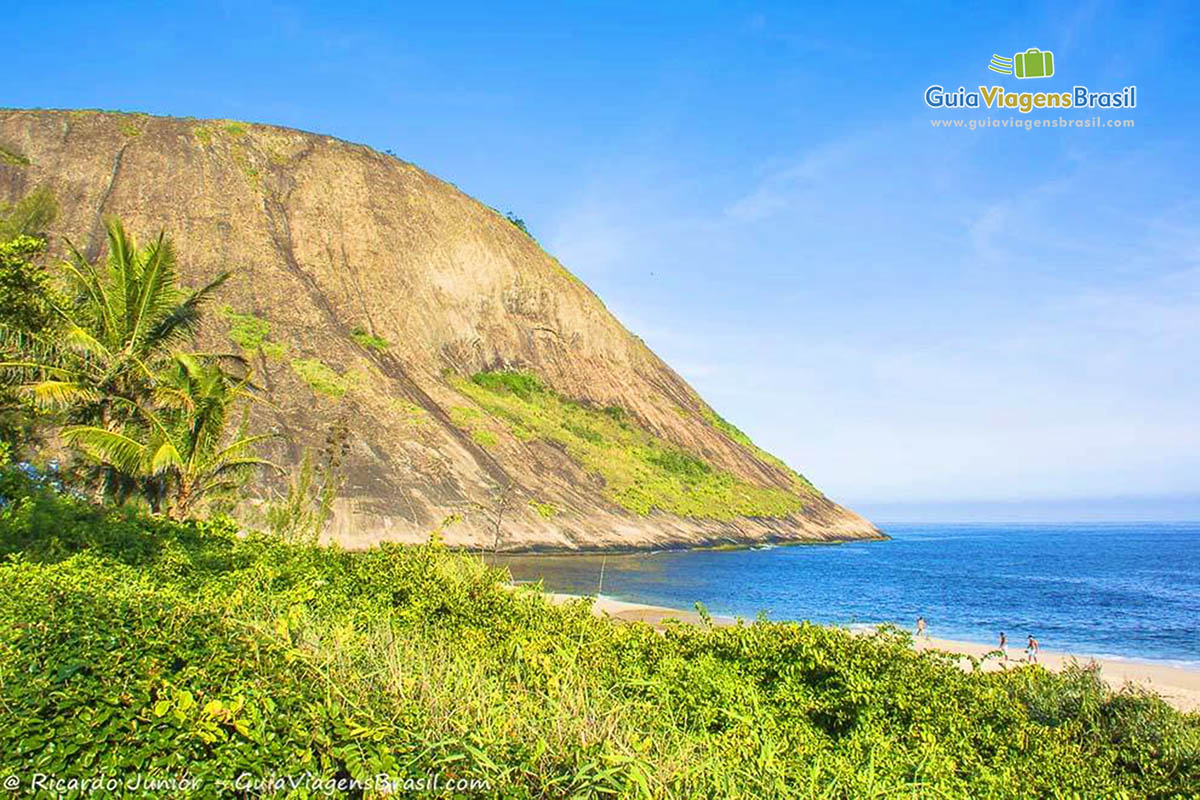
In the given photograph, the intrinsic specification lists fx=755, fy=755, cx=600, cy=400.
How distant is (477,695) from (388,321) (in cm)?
5932

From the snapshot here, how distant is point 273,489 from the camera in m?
41.4

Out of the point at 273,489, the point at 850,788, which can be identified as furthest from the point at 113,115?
the point at 850,788

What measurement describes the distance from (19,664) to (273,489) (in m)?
39.1

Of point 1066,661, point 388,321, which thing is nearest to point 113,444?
point 1066,661

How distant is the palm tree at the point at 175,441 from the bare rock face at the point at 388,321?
76.4ft

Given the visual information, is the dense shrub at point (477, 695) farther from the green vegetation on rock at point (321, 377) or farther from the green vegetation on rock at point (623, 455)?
the green vegetation on rock at point (623, 455)

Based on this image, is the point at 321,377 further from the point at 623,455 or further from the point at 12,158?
the point at 12,158

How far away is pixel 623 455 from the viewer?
6744 centimetres

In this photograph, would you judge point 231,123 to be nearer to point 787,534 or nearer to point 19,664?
point 787,534

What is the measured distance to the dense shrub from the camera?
4.49 meters

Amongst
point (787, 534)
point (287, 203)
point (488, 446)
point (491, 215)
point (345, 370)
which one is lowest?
point (787, 534)

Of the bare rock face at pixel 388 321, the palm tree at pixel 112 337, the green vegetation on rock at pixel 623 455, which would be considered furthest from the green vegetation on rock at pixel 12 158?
the palm tree at pixel 112 337

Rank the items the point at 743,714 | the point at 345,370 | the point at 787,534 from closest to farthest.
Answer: the point at 743,714 < the point at 345,370 < the point at 787,534

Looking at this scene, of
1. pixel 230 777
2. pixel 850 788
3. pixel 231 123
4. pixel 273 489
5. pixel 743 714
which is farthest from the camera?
pixel 231 123
